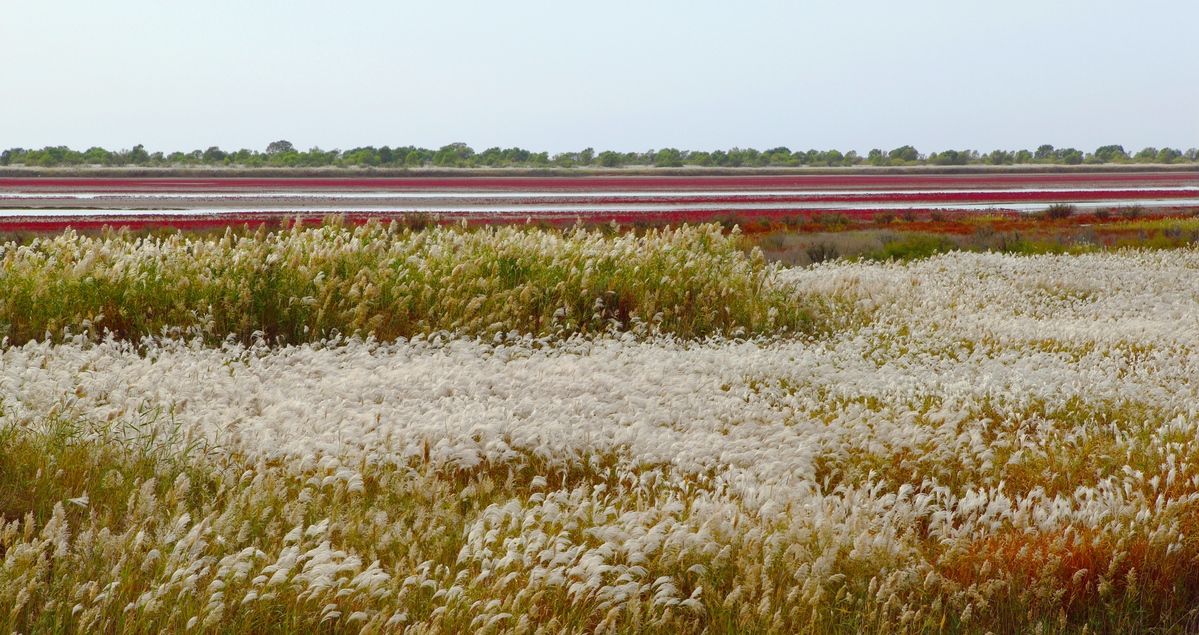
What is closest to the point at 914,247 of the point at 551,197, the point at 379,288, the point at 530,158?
the point at 379,288

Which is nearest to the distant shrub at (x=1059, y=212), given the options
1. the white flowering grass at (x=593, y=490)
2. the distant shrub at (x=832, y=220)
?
the distant shrub at (x=832, y=220)

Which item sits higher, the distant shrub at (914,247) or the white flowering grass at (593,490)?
the white flowering grass at (593,490)

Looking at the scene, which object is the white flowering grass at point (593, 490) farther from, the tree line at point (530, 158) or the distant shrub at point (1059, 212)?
the tree line at point (530, 158)

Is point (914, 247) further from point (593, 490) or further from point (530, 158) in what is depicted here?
point (530, 158)

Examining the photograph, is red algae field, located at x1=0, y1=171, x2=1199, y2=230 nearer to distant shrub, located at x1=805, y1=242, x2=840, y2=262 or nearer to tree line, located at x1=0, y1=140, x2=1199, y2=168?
distant shrub, located at x1=805, y1=242, x2=840, y2=262

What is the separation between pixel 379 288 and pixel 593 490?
484 cm

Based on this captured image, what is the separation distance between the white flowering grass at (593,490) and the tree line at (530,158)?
166ft

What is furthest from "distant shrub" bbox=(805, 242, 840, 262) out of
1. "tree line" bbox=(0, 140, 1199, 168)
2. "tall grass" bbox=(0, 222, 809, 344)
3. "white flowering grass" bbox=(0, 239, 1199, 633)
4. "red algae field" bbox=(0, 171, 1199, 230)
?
"tree line" bbox=(0, 140, 1199, 168)

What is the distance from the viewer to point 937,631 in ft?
13.5

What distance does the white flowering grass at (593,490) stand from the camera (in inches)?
145

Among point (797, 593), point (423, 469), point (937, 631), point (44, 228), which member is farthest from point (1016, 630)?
point (44, 228)

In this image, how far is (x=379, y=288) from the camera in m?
9.59

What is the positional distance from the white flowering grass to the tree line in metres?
50.7

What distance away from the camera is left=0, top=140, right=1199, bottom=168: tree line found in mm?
57281
